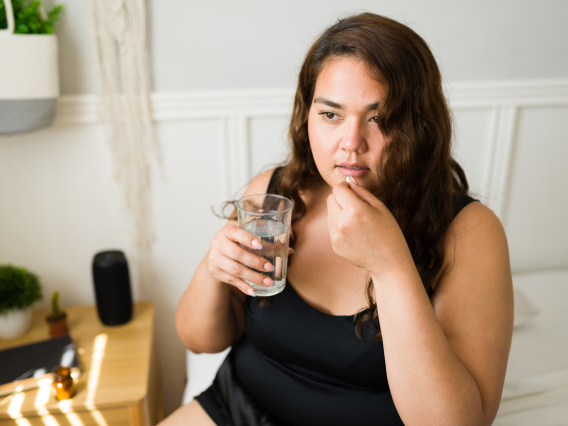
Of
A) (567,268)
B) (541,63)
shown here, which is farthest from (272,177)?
(567,268)

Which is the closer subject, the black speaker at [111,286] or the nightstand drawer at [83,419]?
the nightstand drawer at [83,419]

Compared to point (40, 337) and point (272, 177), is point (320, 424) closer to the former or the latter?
point (272, 177)

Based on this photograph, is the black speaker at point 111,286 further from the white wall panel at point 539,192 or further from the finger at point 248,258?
the white wall panel at point 539,192

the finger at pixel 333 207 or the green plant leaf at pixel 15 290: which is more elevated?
the finger at pixel 333 207

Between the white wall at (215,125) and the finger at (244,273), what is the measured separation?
90 centimetres

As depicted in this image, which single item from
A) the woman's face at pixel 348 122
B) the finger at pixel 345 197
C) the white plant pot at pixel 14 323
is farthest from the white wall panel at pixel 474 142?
the white plant pot at pixel 14 323

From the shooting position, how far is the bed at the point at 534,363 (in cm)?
122

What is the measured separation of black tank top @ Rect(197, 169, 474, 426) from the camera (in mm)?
955

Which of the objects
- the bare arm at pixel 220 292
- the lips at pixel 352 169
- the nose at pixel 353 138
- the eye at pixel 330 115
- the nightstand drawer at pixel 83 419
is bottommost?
the nightstand drawer at pixel 83 419

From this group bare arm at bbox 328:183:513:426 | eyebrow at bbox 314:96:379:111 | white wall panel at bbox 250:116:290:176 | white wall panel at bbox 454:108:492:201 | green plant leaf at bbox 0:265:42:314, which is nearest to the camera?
bare arm at bbox 328:183:513:426

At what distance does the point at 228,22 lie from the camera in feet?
5.24

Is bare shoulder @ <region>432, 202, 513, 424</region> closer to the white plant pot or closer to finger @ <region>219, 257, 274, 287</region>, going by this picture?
finger @ <region>219, 257, 274, 287</region>

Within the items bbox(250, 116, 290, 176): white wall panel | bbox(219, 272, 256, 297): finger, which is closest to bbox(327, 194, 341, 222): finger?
bbox(219, 272, 256, 297): finger

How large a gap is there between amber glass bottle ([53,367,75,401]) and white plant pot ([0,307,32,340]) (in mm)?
352
